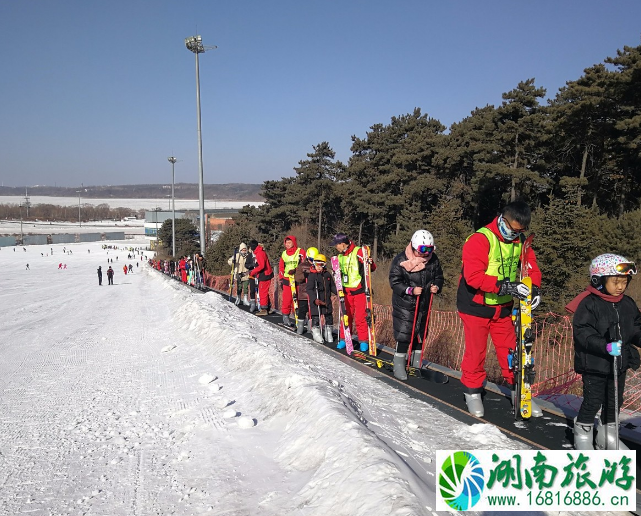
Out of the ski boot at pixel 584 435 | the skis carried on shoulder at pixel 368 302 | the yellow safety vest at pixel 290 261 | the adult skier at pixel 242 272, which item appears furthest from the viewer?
the adult skier at pixel 242 272

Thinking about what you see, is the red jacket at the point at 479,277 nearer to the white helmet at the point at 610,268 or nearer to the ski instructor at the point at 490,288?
the ski instructor at the point at 490,288

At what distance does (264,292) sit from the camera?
1448cm

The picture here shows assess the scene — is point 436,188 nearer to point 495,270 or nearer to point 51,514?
point 495,270

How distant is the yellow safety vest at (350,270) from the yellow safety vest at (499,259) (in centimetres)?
A: 356

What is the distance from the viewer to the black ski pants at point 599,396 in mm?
4113

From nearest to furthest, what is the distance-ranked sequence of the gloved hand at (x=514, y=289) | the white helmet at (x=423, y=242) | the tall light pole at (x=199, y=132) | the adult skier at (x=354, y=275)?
the gloved hand at (x=514, y=289)
the white helmet at (x=423, y=242)
the adult skier at (x=354, y=275)
the tall light pole at (x=199, y=132)

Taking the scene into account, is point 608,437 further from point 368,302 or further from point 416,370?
point 368,302

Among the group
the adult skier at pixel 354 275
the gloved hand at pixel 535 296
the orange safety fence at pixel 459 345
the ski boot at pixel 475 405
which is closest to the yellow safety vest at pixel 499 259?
the gloved hand at pixel 535 296

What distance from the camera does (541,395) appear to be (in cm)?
631

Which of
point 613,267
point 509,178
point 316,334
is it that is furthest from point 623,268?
point 509,178

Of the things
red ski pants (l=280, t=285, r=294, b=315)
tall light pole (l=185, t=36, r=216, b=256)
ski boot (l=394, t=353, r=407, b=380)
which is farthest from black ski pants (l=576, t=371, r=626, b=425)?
tall light pole (l=185, t=36, r=216, b=256)

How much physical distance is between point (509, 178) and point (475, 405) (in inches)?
1139

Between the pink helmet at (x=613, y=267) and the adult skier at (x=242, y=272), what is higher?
the pink helmet at (x=613, y=267)

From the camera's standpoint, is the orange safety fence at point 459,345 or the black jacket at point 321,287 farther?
the black jacket at point 321,287
